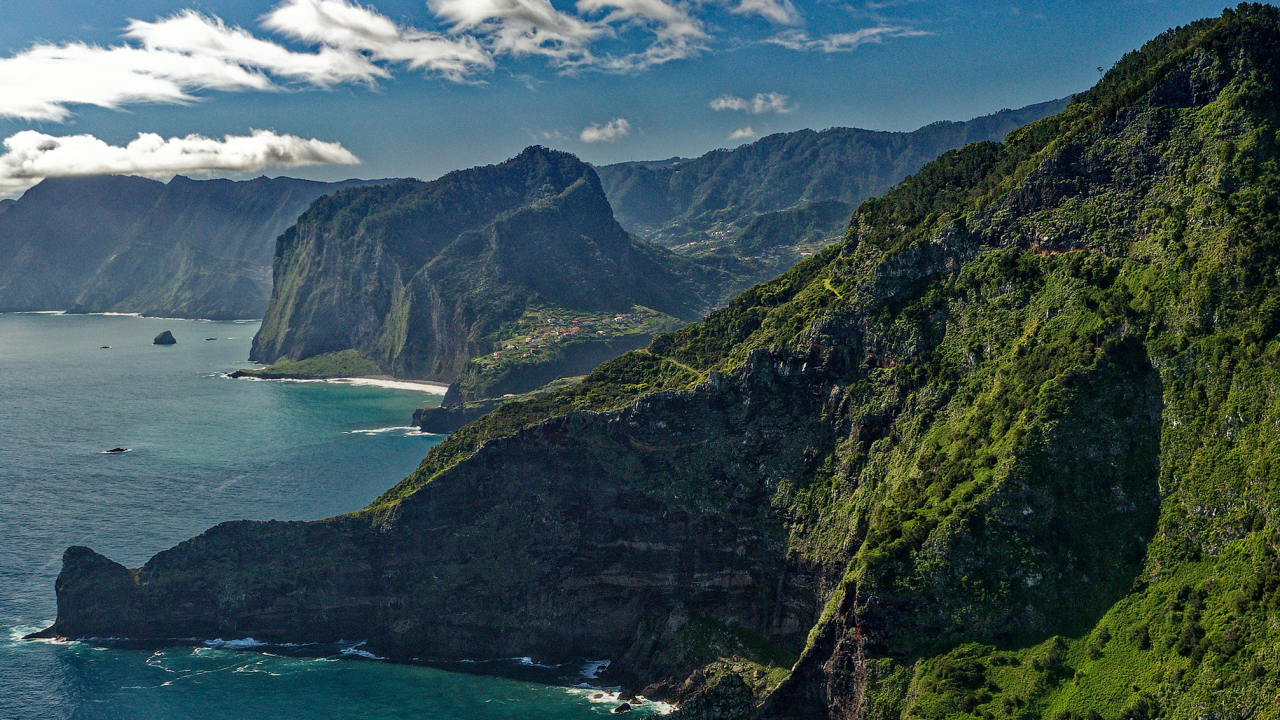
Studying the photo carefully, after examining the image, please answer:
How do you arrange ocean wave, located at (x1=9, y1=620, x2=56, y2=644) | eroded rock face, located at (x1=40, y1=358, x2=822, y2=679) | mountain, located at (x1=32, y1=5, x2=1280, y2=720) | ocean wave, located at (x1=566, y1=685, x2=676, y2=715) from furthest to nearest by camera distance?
ocean wave, located at (x1=9, y1=620, x2=56, y2=644)
eroded rock face, located at (x1=40, y1=358, x2=822, y2=679)
ocean wave, located at (x1=566, y1=685, x2=676, y2=715)
mountain, located at (x1=32, y1=5, x2=1280, y2=720)

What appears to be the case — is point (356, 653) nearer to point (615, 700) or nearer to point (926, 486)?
point (615, 700)

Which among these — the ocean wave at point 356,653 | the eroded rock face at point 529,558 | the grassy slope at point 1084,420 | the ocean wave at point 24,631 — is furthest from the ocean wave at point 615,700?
the ocean wave at point 24,631

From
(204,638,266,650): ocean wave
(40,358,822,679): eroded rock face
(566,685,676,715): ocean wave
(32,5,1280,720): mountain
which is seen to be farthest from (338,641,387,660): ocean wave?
(566,685,676,715): ocean wave

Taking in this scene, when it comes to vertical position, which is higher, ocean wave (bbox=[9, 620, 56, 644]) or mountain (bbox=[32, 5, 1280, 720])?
mountain (bbox=[32, 5, 1280, 720])

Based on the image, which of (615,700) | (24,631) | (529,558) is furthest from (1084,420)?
(24,631)

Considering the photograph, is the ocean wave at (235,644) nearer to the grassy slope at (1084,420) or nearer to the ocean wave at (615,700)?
the ocean wave at (615,700)

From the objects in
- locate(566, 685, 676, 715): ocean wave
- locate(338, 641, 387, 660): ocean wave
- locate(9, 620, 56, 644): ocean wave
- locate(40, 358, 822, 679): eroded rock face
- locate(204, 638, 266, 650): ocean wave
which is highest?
locate(40, 358, 822, 679): eroded rock face

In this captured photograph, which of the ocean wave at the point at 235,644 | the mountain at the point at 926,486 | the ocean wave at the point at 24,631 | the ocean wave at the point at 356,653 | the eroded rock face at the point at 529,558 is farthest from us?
the ocean wave at the point at 24,631

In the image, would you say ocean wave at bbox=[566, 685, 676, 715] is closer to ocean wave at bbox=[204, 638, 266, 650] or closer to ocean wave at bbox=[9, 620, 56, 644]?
ocean wave at bbox=[204, 638, 266, 650]
